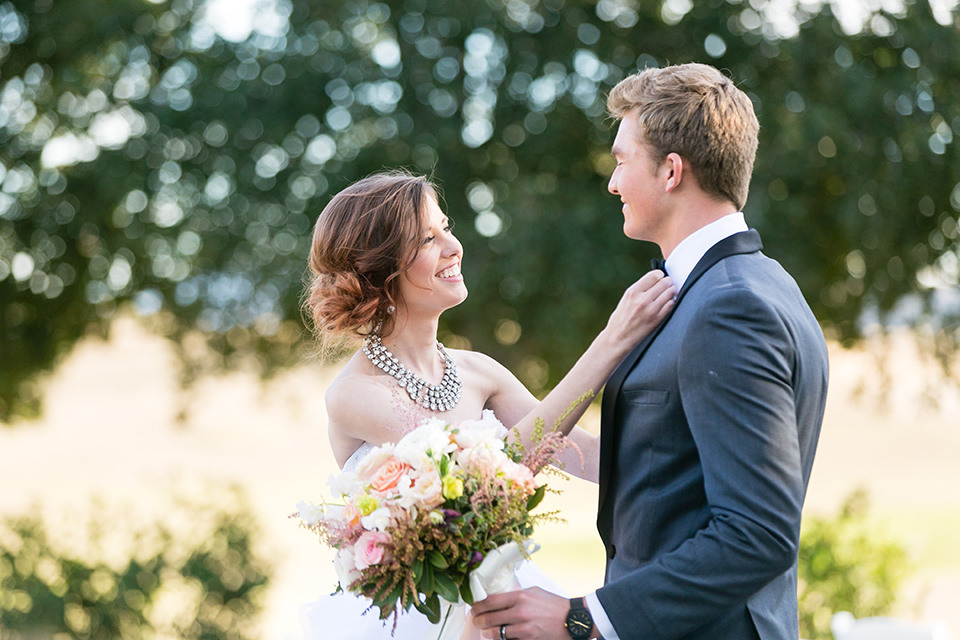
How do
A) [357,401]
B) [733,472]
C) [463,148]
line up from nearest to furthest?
[733,472] < [357,401] < [463,148]

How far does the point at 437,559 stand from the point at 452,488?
0.18 metres

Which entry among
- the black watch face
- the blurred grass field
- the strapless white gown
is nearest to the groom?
the black watch face

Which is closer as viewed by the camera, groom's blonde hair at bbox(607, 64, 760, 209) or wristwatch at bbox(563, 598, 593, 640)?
wristwatch at bbox(563, 598, 593, 640)

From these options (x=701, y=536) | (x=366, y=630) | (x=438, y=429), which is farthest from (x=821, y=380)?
(x=366, y=630)

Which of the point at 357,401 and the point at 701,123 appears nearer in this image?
the point at 701,123

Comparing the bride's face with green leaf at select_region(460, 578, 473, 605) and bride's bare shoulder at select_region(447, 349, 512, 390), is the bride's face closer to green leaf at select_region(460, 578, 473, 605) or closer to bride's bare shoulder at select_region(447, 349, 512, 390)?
bride's bare shoulder at select_region(447, 349, 512, 390)

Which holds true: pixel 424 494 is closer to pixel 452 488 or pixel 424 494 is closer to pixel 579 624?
pixel 452 488

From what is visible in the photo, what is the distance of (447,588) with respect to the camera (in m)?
2.23

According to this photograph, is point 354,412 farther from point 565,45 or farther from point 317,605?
point 565,45

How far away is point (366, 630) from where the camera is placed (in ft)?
9.86

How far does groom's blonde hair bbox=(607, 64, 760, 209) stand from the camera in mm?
2445

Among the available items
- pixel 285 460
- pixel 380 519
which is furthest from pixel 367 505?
pixel 285 460

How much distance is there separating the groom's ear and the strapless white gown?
3.11 feet

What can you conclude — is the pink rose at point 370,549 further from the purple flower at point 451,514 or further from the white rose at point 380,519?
the purple flower at point 451,514
